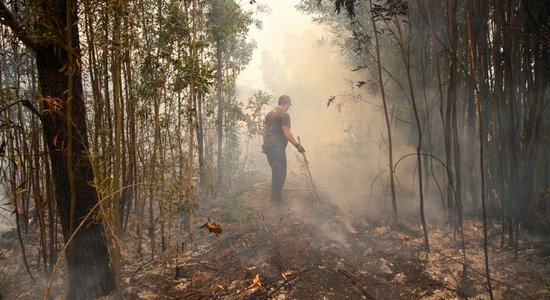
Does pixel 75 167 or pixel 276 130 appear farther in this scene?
pixel 276 130

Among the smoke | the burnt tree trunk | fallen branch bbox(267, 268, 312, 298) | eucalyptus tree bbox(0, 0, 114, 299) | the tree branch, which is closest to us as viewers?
the tree branch

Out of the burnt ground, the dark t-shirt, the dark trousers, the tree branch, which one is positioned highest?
the tree branch

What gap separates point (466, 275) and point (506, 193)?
3.46ft

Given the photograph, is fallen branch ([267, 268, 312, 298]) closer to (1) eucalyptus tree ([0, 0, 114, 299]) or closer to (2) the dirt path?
(2) the dirt path

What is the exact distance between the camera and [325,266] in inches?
131

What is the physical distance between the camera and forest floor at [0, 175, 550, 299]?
9.54 ft

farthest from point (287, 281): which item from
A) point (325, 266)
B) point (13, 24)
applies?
point (13, 24)

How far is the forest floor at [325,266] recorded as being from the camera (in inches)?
114

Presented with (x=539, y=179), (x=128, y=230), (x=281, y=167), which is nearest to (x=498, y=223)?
(x=539, y=179)

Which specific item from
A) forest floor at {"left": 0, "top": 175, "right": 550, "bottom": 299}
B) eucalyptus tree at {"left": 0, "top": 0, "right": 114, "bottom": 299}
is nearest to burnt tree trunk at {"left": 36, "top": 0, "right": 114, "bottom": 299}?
eucalyptus tree at {"left": 0, "top": 0, "right": 114, "bottom": 299}

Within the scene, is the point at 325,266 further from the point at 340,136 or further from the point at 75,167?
the point at 340,136

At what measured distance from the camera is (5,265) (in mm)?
3932

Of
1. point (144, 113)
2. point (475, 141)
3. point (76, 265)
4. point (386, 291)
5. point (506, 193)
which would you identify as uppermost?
point (144, 113)

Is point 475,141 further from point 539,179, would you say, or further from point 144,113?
point 144,113
